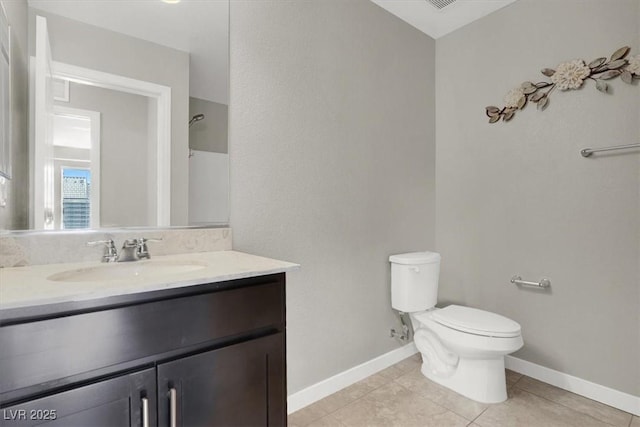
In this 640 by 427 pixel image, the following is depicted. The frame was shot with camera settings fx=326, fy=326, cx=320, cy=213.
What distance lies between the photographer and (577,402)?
5.99 feet

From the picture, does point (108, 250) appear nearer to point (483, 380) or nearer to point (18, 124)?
point (18, 124)

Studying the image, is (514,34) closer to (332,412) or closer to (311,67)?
(311,67)

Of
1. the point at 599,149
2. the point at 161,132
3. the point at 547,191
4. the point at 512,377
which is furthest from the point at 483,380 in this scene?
the point at 161,132

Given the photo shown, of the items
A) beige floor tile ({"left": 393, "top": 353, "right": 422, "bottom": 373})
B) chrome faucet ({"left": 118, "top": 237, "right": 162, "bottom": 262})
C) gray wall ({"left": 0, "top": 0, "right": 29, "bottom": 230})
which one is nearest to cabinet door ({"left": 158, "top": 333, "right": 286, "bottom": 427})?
chrome faucet ({"left": 118, "top": 237, "right": 162, "bottom": 262})

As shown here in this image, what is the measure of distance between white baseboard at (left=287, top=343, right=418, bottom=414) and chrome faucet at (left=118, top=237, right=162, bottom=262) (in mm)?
1086

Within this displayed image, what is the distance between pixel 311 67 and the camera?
184cm

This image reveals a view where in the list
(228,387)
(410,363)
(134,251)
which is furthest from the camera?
(410,363)

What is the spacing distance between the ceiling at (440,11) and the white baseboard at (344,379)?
93.5 inches

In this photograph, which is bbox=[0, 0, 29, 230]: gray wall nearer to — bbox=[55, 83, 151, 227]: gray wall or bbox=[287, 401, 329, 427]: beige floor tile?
bbox=[55, 83, 151, 227]: gray wall

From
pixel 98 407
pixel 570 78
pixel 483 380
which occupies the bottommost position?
pixel 483 380

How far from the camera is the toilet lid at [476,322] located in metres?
1.73

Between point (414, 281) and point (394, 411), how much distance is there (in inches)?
29.6

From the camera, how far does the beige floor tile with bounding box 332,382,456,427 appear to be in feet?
5.43

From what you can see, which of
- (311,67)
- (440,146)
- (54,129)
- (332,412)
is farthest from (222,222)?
(440,146)
